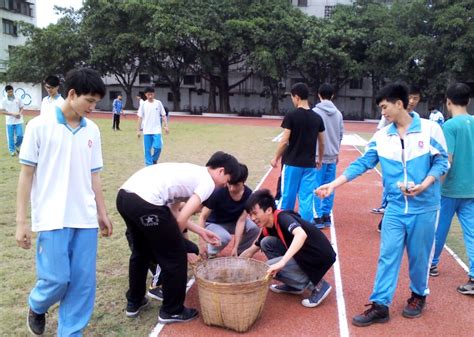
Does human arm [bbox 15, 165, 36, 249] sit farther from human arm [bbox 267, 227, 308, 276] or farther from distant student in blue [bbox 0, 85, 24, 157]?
distant student in blue [bbox 0, 85, 24, 157]

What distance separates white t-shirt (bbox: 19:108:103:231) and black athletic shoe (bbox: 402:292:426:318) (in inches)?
104

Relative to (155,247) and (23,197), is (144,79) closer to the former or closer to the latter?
(155,247)

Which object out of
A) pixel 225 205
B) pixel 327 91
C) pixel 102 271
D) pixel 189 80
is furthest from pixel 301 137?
pixel 189 80

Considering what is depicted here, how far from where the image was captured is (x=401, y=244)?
12.0ft

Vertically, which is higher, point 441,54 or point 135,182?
point 441,54

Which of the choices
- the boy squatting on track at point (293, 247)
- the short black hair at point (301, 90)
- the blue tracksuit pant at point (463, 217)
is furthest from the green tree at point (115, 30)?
the blue tracksuit pant at point (463, 217)

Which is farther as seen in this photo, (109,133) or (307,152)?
(109,133)

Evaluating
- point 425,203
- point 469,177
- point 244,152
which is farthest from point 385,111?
point 244,152

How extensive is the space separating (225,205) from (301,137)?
1.39 meters

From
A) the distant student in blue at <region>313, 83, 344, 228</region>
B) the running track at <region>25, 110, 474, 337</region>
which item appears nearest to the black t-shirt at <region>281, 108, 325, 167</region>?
the distant student in blue at <region>313, 83, 344, 228</region>

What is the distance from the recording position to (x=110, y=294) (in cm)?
418

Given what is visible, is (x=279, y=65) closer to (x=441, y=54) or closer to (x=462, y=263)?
(x=441, y=54)

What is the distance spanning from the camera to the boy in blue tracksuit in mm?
3584

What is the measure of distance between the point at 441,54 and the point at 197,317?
32946mm
